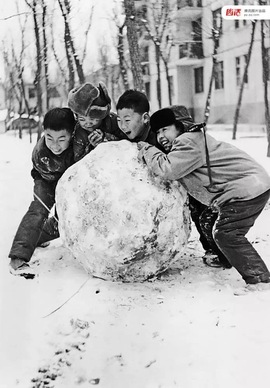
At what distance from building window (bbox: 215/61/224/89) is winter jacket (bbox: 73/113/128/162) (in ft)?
3.13

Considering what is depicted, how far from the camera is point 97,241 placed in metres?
1.98

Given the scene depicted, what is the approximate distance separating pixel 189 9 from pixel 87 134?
1112 mm

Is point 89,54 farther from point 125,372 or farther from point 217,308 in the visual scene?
point 125,372

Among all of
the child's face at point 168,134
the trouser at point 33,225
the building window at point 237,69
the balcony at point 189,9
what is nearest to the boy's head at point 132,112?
the child's face at point 168,134

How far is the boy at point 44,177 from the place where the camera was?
229 cm

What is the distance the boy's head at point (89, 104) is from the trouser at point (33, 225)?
17.0 inches

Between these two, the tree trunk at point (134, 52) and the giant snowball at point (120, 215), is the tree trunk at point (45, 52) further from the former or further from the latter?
the giant snowball at point (120, 215)

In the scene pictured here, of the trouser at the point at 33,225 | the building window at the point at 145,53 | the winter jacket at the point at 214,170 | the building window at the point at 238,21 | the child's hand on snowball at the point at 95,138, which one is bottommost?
the trouser at the point at 33,225

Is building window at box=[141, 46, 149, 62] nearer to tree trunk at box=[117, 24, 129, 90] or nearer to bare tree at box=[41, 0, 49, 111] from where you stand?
tree trunk at box=[117, 24, 129, 90]

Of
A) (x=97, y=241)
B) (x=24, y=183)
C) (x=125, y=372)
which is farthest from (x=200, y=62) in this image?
(x=125, y=372)

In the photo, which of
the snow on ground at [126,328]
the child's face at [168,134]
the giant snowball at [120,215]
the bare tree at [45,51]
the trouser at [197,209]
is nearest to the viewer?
the snow on ground at [126,328]

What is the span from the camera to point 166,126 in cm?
216

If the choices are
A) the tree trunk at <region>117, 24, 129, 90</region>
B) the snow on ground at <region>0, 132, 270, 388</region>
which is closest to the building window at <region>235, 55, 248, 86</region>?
the tree trunk at <region>117, 24, 129, 90</region>

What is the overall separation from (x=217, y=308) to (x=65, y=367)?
24.9 inches
